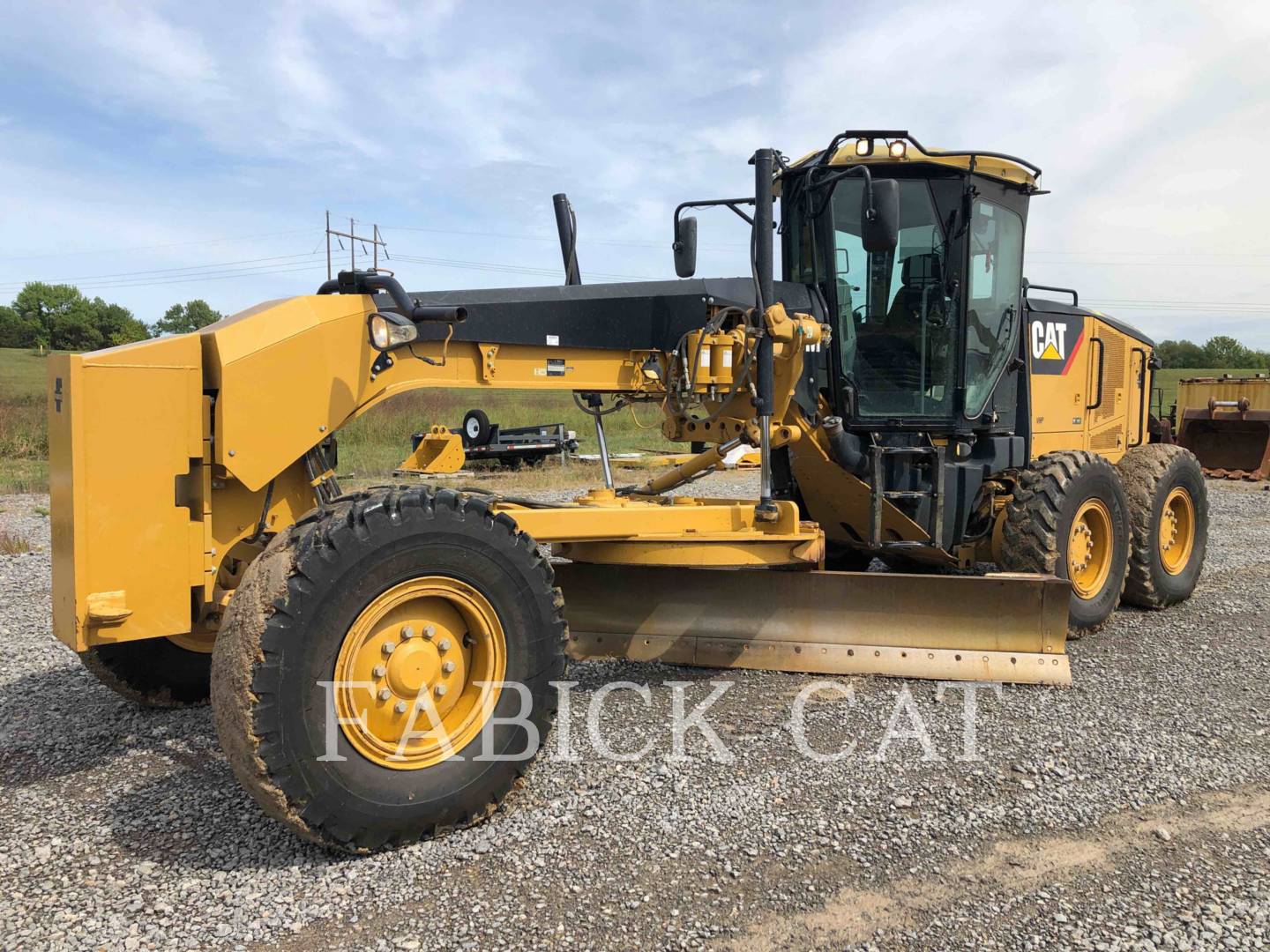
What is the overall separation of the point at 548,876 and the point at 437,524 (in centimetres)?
122

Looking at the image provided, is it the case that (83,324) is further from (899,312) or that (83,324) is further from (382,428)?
(899,312)

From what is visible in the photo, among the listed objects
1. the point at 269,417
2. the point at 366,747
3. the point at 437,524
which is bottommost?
the point at 366,747

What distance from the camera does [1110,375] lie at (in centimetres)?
750

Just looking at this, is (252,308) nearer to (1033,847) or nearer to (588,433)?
(1033,847)

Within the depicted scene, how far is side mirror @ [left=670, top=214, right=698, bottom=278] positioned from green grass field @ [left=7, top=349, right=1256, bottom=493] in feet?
27.3

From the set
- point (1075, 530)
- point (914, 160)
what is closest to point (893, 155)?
point (914, 160)

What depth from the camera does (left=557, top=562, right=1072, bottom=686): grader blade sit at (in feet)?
16.4

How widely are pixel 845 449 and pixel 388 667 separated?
125 inches

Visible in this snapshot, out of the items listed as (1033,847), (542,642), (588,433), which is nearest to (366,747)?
(542,642)

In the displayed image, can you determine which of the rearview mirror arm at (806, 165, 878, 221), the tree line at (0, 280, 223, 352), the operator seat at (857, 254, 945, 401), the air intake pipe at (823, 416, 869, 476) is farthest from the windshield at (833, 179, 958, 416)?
the tree line at (0, 280, 223, 352)

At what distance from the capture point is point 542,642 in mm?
3594

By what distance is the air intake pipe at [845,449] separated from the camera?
550 cm

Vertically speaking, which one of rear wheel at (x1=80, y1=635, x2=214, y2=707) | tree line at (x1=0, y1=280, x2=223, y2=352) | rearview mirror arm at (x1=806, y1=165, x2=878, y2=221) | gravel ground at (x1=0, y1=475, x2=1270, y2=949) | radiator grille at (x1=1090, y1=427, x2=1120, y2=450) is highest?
tree line at (x1=0, y1=280, x2=223, y2=352)

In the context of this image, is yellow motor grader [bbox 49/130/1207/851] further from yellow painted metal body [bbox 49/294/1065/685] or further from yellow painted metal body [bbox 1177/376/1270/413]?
yellow painted metal body [bbox 1177/376/1270/413]
